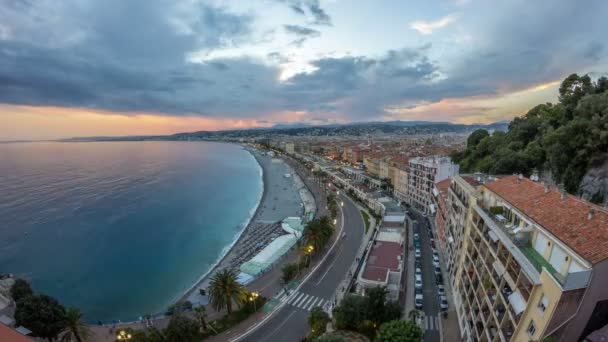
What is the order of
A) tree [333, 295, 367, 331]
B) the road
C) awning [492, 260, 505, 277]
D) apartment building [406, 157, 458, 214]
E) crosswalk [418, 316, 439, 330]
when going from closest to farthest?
awning [492, 260, 505, 277]
tree [333, 295, 367, 331]
the road
crosswalk [418, 316, 439, 330]
apartment building [406, 157, 458, 214]

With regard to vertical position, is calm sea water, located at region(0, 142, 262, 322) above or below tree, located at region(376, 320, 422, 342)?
below

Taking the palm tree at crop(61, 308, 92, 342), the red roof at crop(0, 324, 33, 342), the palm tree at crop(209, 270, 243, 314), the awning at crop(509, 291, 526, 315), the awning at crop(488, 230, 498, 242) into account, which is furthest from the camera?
the palm tree at crop(209, 270, 243, 314)

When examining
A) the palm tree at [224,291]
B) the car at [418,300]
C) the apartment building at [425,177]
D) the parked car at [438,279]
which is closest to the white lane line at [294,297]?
the palm tree at [224,291]

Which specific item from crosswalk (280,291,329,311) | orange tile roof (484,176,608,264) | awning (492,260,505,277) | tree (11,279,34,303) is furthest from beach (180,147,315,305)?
orange tile roof (484,176,608,264)

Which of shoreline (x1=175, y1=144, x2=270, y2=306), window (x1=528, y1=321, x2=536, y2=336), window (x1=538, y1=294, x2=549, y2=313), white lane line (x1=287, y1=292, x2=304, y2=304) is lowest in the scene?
shoreline (x1=175, y1=144, x2=270, y2=306)

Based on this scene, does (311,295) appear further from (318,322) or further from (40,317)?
(40,317)

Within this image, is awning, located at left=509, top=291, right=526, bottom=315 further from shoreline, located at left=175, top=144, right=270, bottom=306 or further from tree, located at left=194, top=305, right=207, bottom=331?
shoreline, located at left=175, top=144, right=270, bottom=306

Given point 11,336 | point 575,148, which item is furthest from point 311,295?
point 575,148
